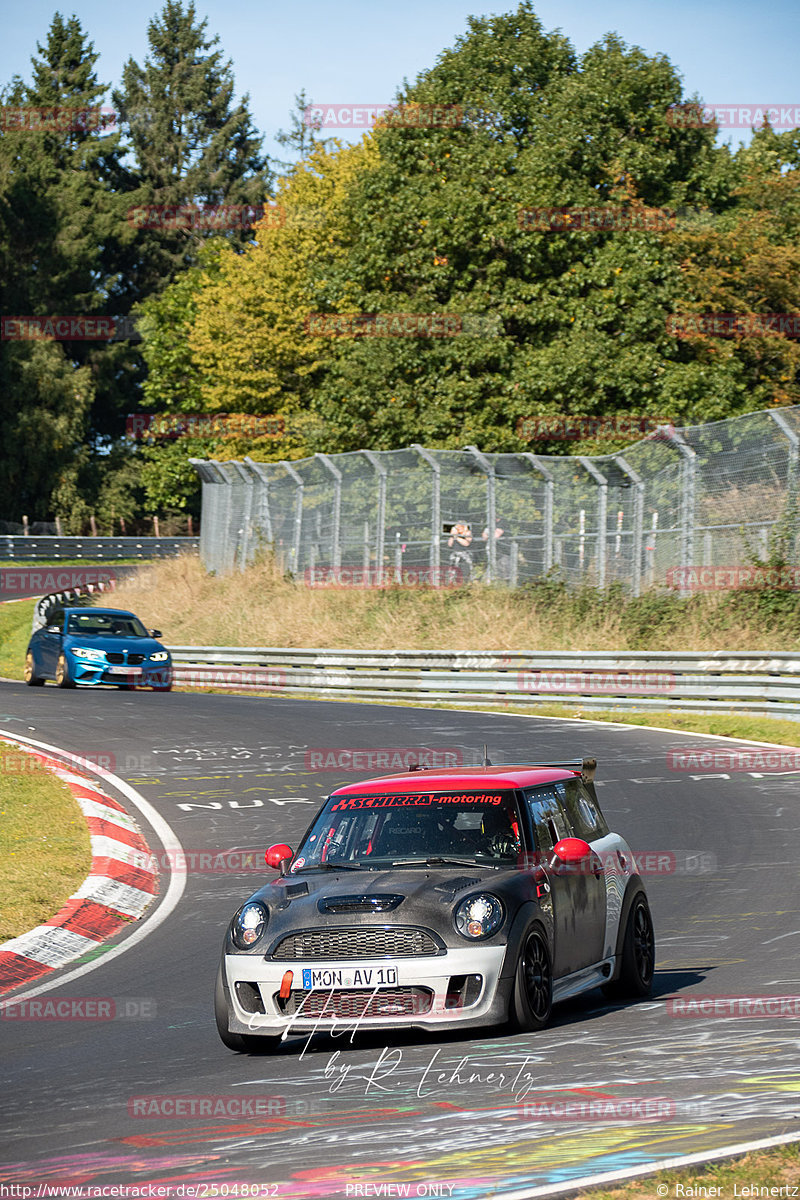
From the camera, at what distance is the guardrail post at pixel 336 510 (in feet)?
116

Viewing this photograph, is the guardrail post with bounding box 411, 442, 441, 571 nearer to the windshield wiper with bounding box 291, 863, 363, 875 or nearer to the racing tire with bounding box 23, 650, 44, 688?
the racing tire with bounding box 23, 650, 44, 688

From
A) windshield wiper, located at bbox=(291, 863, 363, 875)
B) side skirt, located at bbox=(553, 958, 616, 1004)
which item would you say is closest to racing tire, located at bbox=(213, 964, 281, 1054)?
windshield wiper, located at bbox=(291, 863, 363, 875)

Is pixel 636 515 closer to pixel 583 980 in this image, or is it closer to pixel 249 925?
pixel 583 980

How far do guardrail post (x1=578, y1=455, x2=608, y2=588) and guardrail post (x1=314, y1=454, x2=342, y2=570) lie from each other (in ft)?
24.1

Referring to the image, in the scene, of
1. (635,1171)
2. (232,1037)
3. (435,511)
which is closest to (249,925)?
(232,1037)

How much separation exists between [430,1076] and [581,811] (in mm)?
2723

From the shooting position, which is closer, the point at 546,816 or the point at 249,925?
the point at 249,925

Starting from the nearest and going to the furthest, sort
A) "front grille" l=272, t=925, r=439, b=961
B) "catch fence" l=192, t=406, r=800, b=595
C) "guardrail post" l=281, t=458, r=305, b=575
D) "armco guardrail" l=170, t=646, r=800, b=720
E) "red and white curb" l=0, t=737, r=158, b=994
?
"front grille" l=272, t=925, r=439, b=961 → "red and white curb" l=0, t=737, r=158, b=994 → "armco guardrail" l=170, t=646, r=800, b=720 → "catch fence" l=192, t=406, r=800, b=595 → "guardrail post" l=281, t=458, r=305, b=575

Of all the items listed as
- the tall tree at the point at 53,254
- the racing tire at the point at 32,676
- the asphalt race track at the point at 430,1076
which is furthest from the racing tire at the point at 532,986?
the tall tree at the point at 53,254

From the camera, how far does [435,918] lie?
7457 mm

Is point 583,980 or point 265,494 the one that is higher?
point 265,494

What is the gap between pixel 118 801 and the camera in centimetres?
1647

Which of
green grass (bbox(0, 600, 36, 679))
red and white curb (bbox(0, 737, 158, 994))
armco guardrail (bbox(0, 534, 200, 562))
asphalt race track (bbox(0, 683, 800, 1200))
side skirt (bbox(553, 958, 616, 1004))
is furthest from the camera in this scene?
armco guardrail (bbox(0, 534, 200, 562))

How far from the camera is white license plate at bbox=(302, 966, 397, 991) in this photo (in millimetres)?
7367
